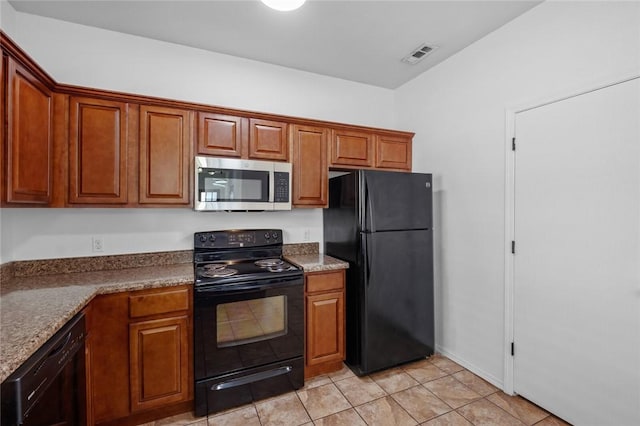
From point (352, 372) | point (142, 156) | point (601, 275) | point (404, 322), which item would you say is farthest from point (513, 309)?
point (142, 156)

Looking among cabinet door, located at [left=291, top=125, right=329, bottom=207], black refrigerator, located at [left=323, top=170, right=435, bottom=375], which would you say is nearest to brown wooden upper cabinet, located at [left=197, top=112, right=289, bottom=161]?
cabinet door, located at [left=291, top=125, right=329, bottom=207]

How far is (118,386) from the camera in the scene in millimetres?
1830

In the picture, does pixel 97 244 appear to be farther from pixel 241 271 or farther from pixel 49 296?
Answer: pixel 241 271

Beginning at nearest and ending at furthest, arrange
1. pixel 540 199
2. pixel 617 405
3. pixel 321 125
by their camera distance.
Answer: pixel 617 405, pixel 540 199, pixel 321 125

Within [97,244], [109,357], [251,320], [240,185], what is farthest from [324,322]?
[97,244]

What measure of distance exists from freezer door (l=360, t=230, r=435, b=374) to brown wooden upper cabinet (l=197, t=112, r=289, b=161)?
1045 mm

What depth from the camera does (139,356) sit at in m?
1.87

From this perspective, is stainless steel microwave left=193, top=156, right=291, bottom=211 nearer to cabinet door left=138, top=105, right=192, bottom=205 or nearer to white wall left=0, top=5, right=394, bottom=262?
cabinet door left=138, top=105, right=192, bottom=205

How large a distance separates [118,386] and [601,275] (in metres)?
2.94

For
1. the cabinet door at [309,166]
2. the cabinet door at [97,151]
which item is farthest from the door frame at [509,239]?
the cabinet door at [97,151]

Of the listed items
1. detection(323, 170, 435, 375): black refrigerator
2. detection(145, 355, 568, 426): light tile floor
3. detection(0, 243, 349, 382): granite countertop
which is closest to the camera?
detection(0, 243, 349, 382): granite countertop

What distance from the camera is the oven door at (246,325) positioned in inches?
78.4

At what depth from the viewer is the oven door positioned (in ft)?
6.53

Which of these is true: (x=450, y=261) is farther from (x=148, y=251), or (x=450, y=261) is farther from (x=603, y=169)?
(x=148, y=251)
